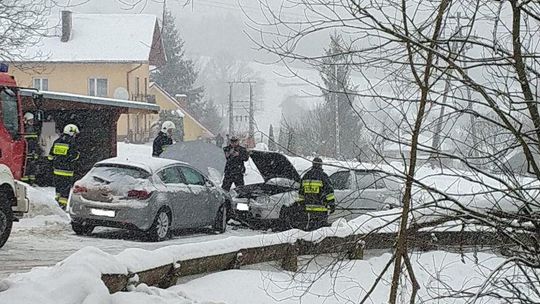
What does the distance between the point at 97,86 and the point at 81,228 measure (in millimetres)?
37197

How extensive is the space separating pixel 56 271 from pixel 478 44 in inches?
172

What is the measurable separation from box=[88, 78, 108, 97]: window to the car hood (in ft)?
116

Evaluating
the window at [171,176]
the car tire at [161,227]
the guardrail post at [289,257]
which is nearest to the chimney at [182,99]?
the window at [171,176]

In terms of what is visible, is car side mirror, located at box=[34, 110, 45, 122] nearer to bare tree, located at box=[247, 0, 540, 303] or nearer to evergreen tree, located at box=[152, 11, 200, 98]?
bare tree, located at box=[247, 0, 540, 303]

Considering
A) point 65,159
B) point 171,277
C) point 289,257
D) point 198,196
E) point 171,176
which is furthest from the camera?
point 65,159

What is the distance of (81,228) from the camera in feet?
52.0

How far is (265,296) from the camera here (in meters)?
10.5

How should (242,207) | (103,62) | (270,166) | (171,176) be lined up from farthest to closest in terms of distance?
(103,62), (270,166), (242,207), (171,176)

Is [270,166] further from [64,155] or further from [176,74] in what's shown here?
[176,74]

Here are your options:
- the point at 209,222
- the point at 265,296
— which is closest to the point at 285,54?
the point at 265,296

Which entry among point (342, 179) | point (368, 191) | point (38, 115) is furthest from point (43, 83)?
point (368, 191)

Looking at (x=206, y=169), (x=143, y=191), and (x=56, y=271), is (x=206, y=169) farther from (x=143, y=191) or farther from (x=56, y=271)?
(x=56, y=271)

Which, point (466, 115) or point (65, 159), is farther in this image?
point (65, 159)

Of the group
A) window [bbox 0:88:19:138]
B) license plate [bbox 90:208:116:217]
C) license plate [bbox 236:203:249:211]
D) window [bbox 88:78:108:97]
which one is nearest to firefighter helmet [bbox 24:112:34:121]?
window [bbox 0:88:19:138]
